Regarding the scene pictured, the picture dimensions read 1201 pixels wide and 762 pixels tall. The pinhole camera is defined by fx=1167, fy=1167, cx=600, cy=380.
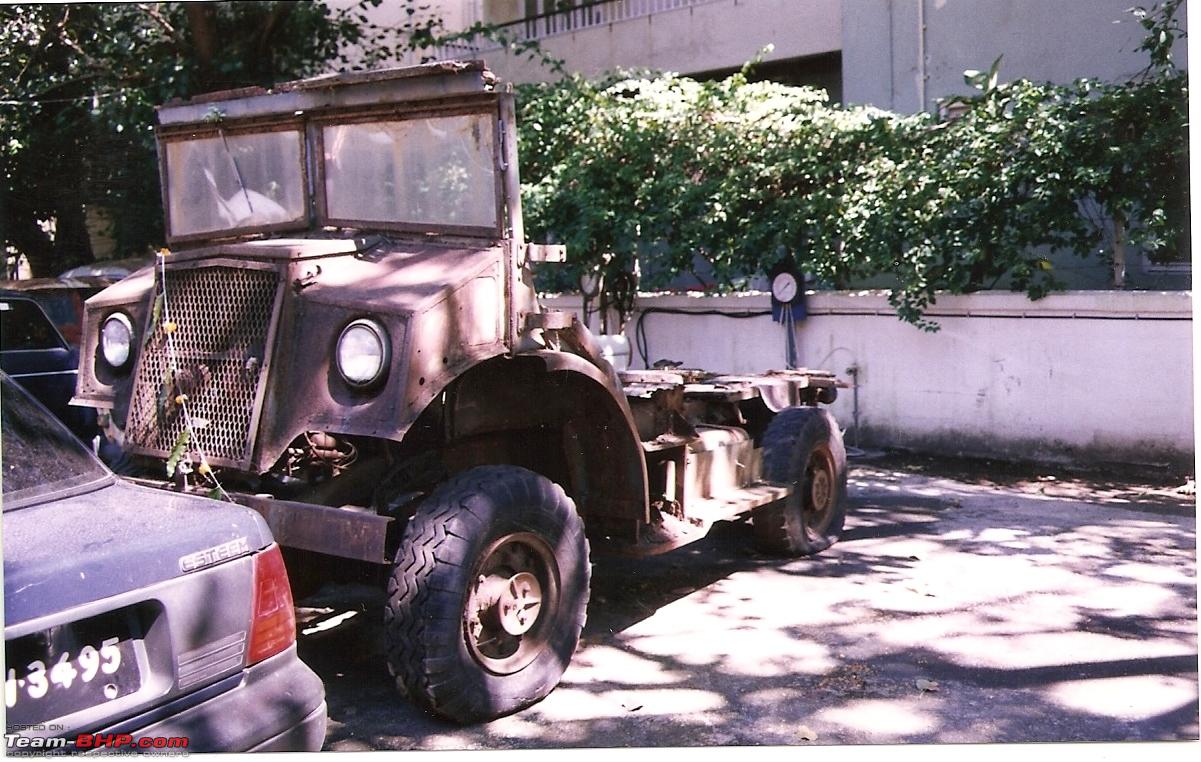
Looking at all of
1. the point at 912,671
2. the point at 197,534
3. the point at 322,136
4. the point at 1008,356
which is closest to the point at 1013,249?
the point at 1008,356

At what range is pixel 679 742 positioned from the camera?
455 cm

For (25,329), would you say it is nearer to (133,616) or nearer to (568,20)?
(133,616)

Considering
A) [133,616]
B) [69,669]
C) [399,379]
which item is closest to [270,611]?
[133,616]

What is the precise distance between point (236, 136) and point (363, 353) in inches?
78.1

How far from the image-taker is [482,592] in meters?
4.63

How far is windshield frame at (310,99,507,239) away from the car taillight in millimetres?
2132

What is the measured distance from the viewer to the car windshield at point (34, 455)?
10.9 feet

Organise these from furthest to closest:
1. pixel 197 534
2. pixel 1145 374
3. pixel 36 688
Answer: pixel 1145 374 < pixel 197 534 < pixel 36 688

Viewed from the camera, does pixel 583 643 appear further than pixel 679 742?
Yes

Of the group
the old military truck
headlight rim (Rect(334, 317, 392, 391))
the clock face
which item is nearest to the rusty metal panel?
the old military truck

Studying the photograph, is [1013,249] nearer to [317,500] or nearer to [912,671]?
[912,671]

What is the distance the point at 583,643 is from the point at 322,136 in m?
2.75

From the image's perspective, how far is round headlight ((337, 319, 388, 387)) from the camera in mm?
4453

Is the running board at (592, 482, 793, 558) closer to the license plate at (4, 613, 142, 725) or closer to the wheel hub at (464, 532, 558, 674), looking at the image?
the wheel hub at (464, 532, 558, 674)
